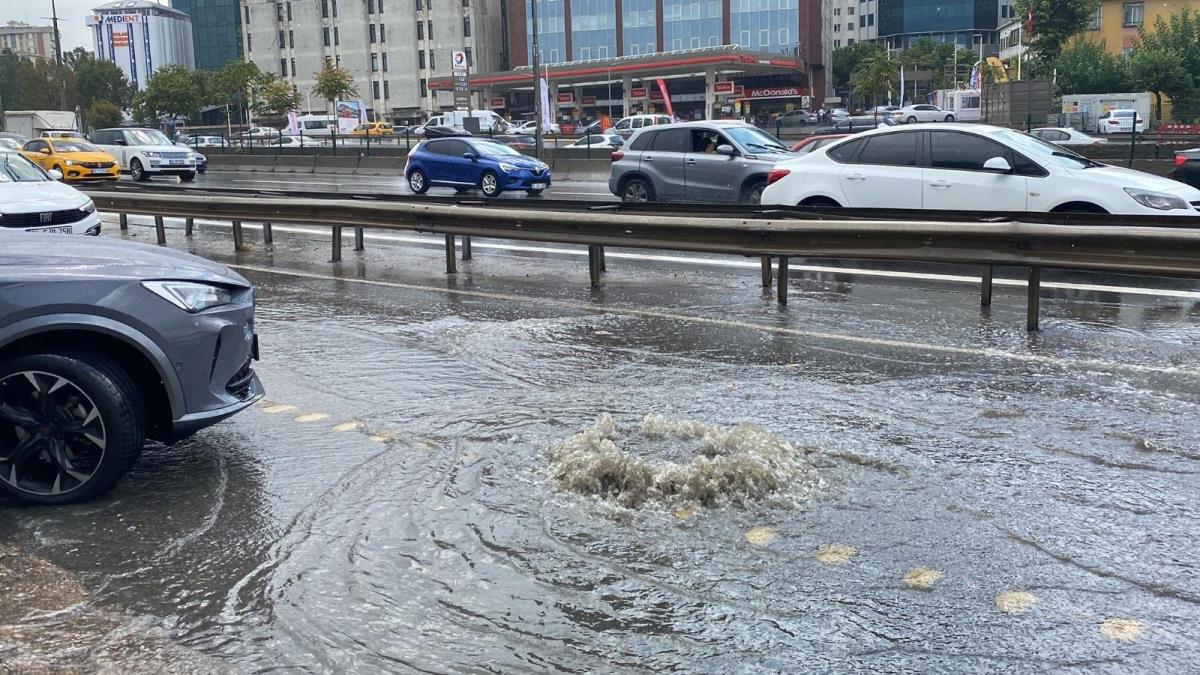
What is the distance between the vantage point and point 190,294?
5512 millimetres

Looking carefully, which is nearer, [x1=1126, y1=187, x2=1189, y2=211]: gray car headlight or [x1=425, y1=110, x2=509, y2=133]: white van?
[x1=1126, y1=187, x2=1189, y2=211]: gray car headlight

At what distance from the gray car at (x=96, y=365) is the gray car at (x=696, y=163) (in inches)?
523

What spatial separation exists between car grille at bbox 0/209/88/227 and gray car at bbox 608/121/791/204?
351 inches

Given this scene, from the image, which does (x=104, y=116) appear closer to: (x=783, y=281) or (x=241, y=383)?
(x=783, y=281)

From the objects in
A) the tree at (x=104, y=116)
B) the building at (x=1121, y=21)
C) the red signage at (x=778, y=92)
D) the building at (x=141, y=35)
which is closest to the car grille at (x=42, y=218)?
the building at (x=1121, y=21)

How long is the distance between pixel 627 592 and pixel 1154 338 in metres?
6.09

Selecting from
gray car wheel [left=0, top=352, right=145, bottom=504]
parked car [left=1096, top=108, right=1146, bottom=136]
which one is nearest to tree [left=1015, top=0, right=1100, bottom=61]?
parked car [left=1096, top=108, right=1146, bottom=136]

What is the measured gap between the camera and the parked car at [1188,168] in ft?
58.0

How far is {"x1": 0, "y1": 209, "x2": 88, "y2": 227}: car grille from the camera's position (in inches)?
524

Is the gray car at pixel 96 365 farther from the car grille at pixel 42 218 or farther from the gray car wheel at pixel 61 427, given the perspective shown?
the car grille at pixel 42 218

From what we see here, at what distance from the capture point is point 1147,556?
4324 mm

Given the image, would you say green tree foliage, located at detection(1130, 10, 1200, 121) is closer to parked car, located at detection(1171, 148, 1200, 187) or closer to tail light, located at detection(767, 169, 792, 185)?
parked car, located at detection(1171, 148, 1200, 187)

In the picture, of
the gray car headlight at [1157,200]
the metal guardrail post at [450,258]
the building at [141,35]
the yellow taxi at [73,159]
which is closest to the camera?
the gray car headlight at [1157,200]

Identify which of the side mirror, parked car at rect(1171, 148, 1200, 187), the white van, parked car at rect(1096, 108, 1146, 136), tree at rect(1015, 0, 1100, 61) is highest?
tree at rect(1015, 0, 1100, 61)
